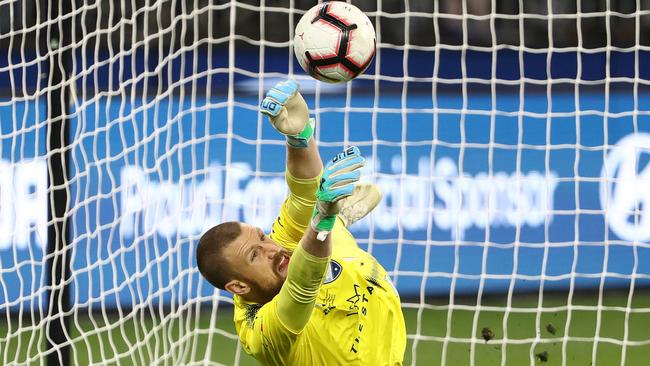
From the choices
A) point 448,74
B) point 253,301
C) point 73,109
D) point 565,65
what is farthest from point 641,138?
point 253,301

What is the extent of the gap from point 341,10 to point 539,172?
3.77 metres

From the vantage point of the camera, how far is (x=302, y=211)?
14.5 ft

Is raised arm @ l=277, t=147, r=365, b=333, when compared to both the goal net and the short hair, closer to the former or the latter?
the short hair

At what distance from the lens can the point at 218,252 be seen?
13.4 feet

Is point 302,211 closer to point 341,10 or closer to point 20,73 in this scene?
point 341,10

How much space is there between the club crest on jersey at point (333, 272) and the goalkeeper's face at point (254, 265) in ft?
0.61

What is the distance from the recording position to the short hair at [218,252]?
4086 millimetres

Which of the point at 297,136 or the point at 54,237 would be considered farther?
the point at 54,237

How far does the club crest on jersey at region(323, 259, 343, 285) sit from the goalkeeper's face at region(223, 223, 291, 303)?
19 centimetres

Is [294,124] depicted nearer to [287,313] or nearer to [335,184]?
[335,184]

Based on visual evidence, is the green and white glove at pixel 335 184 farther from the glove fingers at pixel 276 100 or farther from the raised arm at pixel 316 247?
the glove fingers at pixel 276 100

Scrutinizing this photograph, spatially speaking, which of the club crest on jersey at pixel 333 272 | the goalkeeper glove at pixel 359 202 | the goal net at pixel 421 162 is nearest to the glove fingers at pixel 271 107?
the club crest on jersey at pixel 333 272

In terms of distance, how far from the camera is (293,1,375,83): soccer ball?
14.2 ft

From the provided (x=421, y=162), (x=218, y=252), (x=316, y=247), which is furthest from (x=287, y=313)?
(x=421, y=162)
